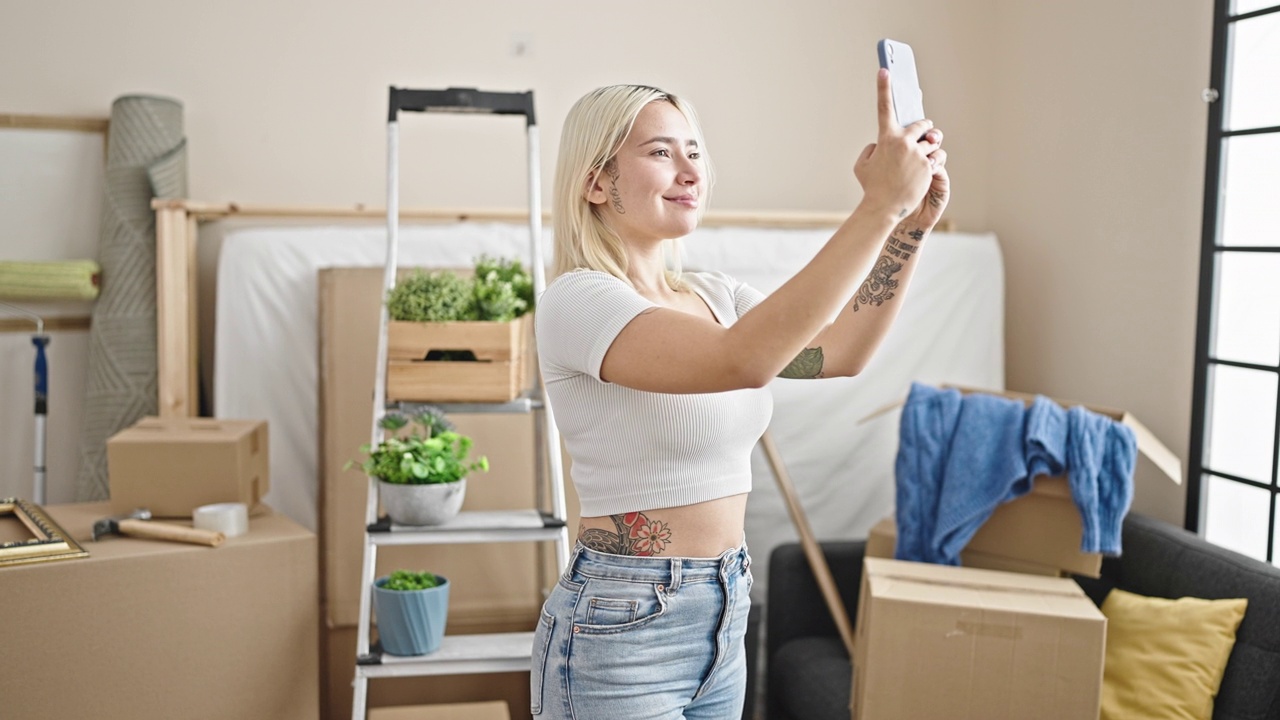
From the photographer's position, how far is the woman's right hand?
1.05 m

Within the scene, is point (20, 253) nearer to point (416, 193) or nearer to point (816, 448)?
point (416, 193)

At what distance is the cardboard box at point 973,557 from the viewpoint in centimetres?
247

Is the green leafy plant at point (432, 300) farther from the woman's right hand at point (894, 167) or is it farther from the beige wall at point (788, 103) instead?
the woman's right hand at point (894, 167)

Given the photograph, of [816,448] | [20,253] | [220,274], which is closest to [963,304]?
[816,448]

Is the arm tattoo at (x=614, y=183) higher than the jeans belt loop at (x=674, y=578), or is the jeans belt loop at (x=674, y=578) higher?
the arm tattoo at (x=614, y=183)

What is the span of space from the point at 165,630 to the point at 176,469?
38 centimetres

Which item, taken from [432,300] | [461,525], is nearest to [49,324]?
[432,300]

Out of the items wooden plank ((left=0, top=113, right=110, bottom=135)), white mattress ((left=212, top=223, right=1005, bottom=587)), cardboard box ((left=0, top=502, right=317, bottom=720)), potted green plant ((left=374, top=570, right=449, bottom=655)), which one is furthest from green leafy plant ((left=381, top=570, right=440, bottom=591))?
wooden plank ((left=0, top=113, right=110, bottom=135))

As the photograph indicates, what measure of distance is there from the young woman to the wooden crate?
0.92 m

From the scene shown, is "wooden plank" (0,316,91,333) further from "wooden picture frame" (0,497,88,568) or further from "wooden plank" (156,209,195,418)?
"wooden picture frame" (0,497,88,568)

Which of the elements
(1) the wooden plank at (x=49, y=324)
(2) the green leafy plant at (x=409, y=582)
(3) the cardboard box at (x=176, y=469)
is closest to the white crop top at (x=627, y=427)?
(2) the green leafy plant at (x=409, y=582)

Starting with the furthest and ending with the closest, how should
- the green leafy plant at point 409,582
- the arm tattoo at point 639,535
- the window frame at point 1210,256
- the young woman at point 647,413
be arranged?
the window frame at point 1210,256, the green leafy plant at point 409,582, the arm tattoo at point 639,535, the young woman at point 647,413

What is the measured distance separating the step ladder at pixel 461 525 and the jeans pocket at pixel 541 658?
85cm

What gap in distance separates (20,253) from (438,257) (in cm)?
116
